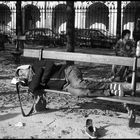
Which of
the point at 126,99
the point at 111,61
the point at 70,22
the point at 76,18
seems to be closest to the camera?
the point at 126,99

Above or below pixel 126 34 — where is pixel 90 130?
below

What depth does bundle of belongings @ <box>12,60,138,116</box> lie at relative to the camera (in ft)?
18.4

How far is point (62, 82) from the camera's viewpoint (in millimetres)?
6043

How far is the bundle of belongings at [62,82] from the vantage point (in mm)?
5594

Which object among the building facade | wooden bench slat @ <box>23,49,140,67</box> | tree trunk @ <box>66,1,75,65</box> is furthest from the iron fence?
wooden bench slat @ <box>23,49,140,67</box>

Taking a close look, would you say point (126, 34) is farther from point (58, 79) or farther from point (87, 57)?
point (58, 79)

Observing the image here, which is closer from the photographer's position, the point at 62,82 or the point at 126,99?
the point at 126,99

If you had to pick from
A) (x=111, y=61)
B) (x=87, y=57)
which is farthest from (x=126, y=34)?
(x=111, y=61)

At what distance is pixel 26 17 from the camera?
35219 millimetres

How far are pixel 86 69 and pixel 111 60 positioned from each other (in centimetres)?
608

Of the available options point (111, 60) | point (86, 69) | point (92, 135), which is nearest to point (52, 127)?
point (92, 135)

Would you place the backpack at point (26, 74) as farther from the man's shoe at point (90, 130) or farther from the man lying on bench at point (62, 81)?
the man's shoe at point (90, 130)

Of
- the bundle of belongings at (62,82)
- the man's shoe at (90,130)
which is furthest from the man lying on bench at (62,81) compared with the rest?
the man's shoe at (90,130)

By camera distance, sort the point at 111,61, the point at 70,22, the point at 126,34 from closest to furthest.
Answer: the point at 111,61 < the point at 126,34 < the point at 70,22
